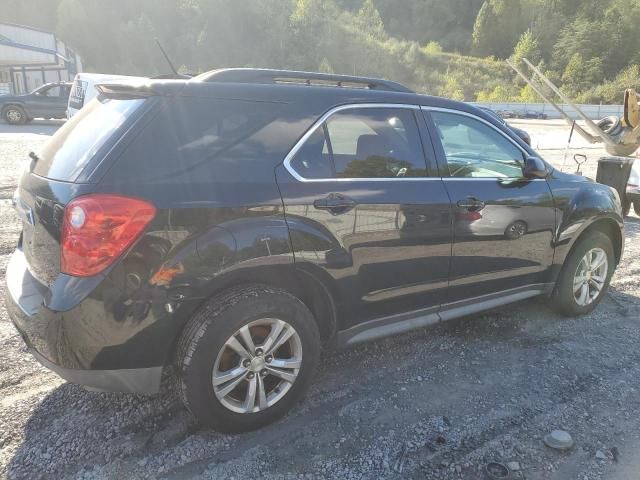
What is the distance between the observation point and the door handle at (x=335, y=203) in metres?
2.61

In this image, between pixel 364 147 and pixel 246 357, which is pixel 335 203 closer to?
pixel 364 147

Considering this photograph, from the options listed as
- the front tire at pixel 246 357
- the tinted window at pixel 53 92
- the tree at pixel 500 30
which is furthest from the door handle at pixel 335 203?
the tree at pixel 500 30

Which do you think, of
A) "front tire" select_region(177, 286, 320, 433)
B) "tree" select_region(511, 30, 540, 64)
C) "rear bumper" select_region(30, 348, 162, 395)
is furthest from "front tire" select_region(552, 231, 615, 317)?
"tree" select_region(511, 30, 540, 64)

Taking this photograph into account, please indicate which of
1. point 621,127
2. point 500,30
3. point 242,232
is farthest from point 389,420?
point 500,30

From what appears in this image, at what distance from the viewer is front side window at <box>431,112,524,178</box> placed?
10.8 ft

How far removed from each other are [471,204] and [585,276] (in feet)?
5.39

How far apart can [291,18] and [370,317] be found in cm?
8375

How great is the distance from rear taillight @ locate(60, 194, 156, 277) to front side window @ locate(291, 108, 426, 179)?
871mm

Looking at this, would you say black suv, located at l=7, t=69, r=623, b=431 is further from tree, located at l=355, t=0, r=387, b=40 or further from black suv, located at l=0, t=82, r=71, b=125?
tree, located at l=355, t=0, r=387, b=40

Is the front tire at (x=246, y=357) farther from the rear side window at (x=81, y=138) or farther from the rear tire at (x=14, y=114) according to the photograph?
the rear tire at (x=14, y=114)

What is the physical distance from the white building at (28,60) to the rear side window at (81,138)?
1333 inches

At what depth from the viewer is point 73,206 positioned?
7.10ft

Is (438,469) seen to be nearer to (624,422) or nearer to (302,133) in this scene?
(624,422)

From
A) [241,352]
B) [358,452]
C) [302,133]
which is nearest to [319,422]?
[358,452]
